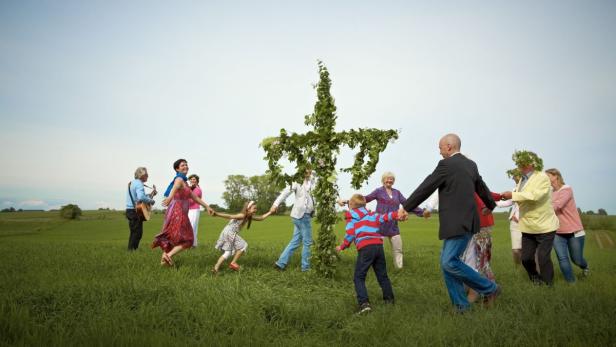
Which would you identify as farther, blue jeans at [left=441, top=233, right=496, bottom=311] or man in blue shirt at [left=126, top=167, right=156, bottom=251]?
man in blue shirt at [left=126, top=167, right=156, bottom=251]

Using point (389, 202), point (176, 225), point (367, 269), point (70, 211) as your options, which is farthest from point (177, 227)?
point (70, 211)

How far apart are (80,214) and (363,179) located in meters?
44.0

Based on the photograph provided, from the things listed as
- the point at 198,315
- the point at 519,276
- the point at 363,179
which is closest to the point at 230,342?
the point at 198,315

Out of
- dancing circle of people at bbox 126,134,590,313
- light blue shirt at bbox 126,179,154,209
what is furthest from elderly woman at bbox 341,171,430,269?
light blue shirt at bbox 126,179,154,209

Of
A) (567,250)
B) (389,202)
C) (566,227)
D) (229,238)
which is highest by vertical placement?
(389,202)

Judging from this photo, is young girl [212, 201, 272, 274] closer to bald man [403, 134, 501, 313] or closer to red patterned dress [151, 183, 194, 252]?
red patterned dress [151, 183, 194, 252]

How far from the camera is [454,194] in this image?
564 cm

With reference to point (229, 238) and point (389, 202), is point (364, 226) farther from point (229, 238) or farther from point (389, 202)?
point (389, 202)

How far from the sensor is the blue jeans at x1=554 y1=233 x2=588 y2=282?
27.3 feet

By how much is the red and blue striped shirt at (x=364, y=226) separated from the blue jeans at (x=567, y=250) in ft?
16.1

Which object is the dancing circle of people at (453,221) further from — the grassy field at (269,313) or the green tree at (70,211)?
the green tree at (70,211)

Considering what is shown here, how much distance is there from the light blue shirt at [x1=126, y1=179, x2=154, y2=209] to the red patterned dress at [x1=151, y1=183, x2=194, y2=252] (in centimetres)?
214

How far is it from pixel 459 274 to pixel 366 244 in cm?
149

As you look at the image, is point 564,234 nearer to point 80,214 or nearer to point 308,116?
point 308,116
